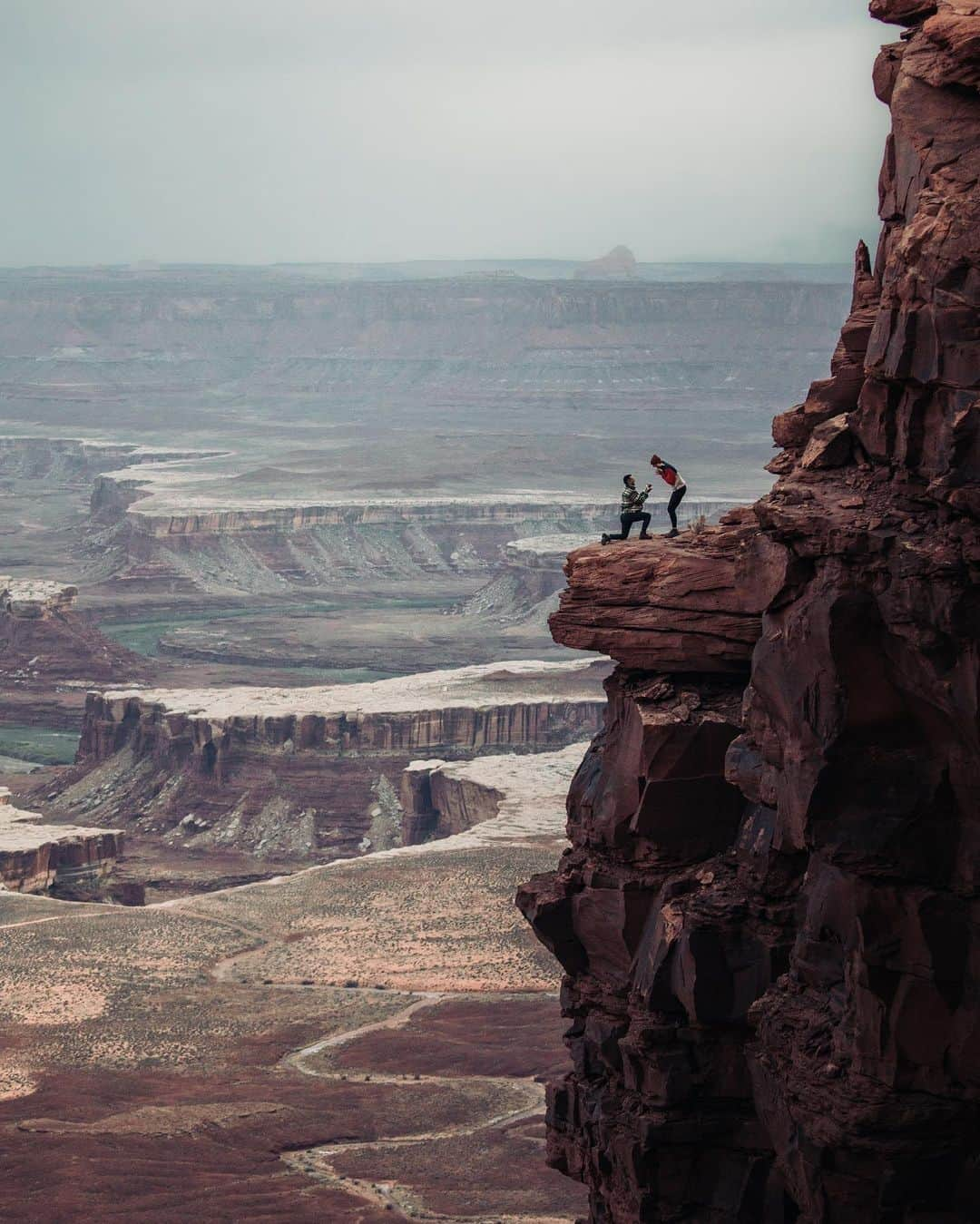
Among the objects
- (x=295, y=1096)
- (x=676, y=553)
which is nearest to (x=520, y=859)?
(x=295, y=1096)

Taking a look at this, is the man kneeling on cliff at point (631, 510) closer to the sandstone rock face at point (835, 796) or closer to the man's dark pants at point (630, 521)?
the man's dark pants at point (630, 521)

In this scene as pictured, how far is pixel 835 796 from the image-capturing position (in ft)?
60.9

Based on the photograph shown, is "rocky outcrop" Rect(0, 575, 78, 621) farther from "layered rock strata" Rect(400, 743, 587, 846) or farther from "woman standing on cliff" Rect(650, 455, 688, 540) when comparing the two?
"woman standing on cliff" Rect(650, 455, 688, 540)

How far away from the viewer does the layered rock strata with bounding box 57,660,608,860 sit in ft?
329

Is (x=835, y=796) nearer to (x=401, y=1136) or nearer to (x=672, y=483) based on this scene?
(x=672, y=483)

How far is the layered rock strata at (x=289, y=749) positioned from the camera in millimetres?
100188

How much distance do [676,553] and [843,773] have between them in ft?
17.0

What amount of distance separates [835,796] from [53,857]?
63.1 metres

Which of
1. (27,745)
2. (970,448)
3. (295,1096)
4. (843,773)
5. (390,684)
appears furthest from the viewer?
(27,745)

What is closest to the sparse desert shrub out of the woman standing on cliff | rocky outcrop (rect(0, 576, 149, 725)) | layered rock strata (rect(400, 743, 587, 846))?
layered rock strata (rect(400, 743, 587, 846))

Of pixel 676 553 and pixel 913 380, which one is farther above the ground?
pixel 913 380

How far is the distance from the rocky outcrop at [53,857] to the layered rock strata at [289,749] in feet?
47.3

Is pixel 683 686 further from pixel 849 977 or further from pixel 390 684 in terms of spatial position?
pixel 390 684

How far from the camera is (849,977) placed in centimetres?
1881
